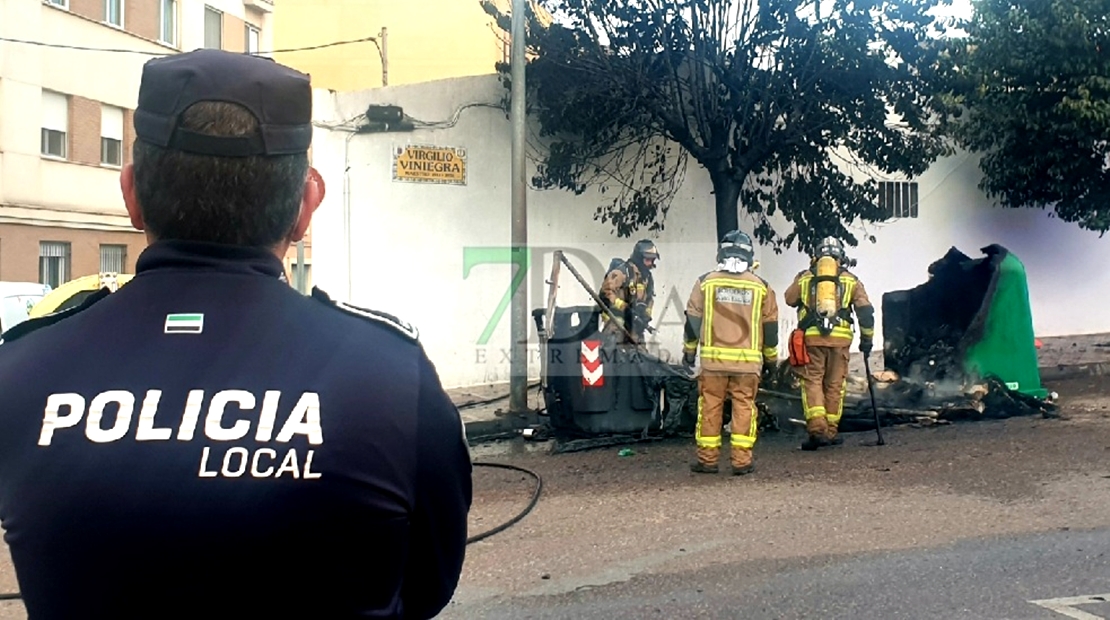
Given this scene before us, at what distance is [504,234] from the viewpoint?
13.4 meters

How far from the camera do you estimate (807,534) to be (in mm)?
6406

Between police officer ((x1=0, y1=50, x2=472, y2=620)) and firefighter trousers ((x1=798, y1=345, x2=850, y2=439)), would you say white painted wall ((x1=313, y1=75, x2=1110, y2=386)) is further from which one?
police officer ((x1=0, y1=50, x2=472, y2=620))

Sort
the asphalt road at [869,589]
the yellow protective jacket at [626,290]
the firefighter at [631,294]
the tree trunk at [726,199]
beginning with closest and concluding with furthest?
the asphalt road at [869,589] → the firefighter at [631,294] → the yellow protective jacket at [626,290] → the tree trunk at [726,199]

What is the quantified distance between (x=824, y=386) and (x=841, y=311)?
698mm

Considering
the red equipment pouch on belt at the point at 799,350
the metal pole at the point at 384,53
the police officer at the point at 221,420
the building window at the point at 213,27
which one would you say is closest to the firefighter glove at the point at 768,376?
the red equipment pouch on belt at the point at 799,350

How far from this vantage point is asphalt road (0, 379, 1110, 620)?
5.12 m

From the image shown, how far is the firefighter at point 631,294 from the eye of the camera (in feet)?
32.3

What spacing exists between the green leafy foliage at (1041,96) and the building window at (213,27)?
19.2 m

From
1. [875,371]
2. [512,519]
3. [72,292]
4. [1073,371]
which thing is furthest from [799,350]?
[1073,371]

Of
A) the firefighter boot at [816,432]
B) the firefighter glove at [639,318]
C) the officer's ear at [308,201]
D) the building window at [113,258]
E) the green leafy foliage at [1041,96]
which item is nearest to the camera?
the officer's ear at [308,201]

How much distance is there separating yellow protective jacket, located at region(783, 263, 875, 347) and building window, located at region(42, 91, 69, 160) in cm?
1762

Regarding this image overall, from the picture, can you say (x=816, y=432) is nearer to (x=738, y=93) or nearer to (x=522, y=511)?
(x=522, y=511)

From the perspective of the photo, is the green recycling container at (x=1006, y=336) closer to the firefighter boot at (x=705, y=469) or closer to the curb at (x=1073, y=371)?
the curb at (x=1073, y=371)

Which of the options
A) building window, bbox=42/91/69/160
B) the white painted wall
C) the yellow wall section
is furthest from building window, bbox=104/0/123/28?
the white painted wall
